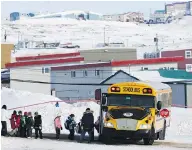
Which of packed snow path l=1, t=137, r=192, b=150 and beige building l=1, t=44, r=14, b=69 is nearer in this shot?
packed snow path l=1, t=137, r=192, b=150

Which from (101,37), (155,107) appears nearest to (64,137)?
(155,107)

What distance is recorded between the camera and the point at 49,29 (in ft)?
610

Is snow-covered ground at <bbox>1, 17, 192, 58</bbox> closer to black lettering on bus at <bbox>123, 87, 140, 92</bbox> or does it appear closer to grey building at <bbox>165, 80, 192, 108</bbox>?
grey building at <bbox>165, 80, 192, 108</bbox>

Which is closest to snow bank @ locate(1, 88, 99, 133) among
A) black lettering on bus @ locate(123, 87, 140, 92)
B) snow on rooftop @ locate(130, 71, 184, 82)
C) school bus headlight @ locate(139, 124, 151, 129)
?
black lettering on bus @ locate(123, 87, 140, 92)

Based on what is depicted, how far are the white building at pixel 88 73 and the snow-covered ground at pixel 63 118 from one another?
9.64 meters

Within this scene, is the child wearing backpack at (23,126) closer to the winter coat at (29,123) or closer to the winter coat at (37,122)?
the winter coat at (29,123)

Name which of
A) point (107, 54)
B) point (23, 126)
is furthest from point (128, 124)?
point (107, 54)

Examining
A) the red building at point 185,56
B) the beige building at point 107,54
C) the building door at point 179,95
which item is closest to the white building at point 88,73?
the red building at point 185,56

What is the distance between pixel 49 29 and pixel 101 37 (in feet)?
93.9

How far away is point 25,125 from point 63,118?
9.65 meters

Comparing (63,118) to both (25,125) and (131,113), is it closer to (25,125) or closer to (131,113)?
(25,125)

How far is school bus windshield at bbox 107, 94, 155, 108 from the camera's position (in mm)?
19977

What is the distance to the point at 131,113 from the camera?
19.5 metres

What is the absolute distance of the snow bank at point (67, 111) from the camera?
26.5 meters
